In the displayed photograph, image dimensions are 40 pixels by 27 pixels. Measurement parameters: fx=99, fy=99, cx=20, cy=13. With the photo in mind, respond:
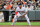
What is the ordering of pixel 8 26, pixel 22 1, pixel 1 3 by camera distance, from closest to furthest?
pixel 8 26, pixel 22 1, pixel 1 3

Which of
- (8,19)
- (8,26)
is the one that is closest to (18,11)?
(8,26)

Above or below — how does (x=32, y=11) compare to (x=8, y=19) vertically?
above

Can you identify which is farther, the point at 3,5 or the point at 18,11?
the point at 3,5

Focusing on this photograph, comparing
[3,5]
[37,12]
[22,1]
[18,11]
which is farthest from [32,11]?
[3,5]

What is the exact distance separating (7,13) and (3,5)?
23.4 inches

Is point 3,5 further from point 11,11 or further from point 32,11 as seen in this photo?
point 32,11

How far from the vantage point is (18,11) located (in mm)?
5371

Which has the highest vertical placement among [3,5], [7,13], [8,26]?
[3,5]

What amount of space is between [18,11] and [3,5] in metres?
1.60

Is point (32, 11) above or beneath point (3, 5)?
beneath

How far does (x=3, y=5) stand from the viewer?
21.5 feet

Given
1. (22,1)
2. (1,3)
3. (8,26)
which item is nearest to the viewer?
(8,26)

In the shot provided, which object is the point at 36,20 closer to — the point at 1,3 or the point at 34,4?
the point at 34,4

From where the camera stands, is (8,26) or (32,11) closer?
(8,26)
